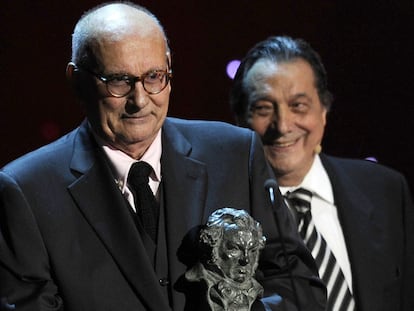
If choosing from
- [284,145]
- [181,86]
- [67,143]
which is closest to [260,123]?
[284,145]

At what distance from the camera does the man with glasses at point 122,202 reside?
2.27 m

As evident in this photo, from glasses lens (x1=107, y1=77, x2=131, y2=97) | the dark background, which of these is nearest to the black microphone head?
glasses lens (x1=107, y1=77, x2=131, y2=97)

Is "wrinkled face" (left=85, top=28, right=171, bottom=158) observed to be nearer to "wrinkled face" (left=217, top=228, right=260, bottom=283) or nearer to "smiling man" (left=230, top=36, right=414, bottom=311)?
"wrinkled face" (left=217, top=228, right=260, bottom=283)

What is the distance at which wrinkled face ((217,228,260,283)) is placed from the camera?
6.91ft

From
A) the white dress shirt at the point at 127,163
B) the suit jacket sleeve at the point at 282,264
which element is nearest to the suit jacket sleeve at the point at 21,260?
the white dress shirt at the point at 127,163

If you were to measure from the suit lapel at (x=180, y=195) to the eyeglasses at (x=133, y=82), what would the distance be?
0.20m

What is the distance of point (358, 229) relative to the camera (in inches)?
120

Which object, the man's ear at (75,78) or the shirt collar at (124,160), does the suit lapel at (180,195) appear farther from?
the man's ear at (75,78)

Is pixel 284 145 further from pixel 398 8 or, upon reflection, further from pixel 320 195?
pixel 398 8

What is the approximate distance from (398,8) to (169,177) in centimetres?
181

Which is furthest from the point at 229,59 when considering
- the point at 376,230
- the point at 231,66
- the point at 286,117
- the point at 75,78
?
the point at 75,78

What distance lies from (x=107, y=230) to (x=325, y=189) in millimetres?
1018

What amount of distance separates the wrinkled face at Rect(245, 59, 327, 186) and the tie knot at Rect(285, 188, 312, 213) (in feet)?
0.15

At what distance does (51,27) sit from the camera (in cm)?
343
